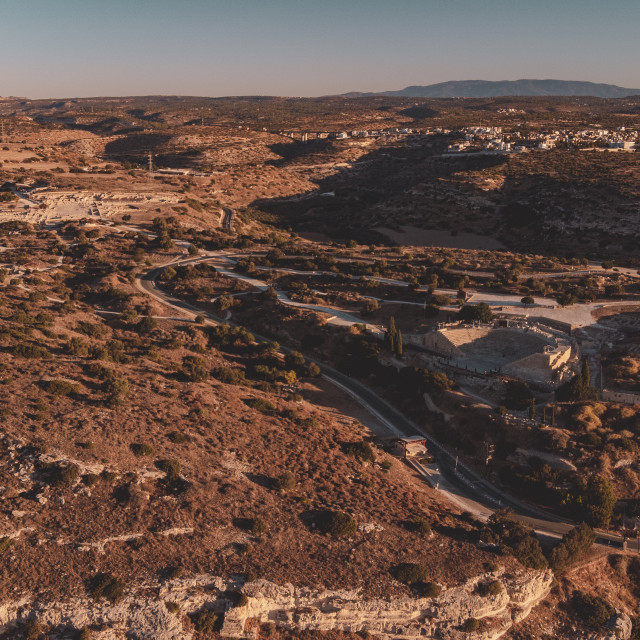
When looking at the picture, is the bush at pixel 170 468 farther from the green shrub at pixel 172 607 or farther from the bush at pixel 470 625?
the bush at pixel 470 625

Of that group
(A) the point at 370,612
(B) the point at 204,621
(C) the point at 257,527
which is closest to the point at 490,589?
(A) the point at 370,612

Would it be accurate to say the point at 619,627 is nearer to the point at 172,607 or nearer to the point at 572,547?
the point at 572,547

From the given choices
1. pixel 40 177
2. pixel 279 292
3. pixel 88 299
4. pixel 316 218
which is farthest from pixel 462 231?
pixel 40 177

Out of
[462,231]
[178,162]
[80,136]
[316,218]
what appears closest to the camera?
[462,231]

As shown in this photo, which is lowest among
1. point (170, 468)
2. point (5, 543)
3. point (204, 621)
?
point (204, 621)

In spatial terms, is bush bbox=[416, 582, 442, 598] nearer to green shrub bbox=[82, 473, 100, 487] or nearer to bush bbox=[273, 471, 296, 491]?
bush bbox=[273, 471, 296, 491]

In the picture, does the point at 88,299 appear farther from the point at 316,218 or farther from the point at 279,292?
the point at 316,218
